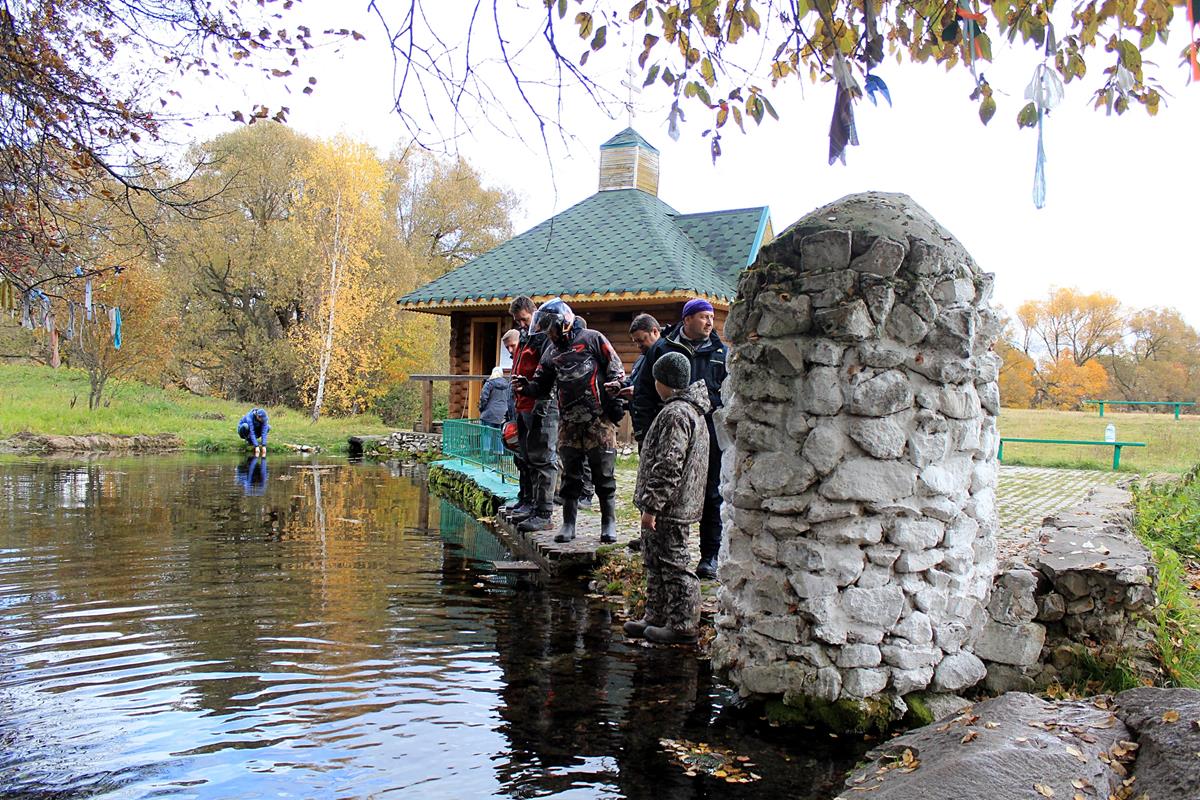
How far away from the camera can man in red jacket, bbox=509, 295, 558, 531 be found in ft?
25.2

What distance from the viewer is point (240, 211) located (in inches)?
1270

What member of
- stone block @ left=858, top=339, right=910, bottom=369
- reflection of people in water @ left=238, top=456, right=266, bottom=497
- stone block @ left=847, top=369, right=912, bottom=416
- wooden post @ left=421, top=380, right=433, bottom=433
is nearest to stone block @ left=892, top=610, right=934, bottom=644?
stone block @ left=847, top=369, right=912, bottom=416

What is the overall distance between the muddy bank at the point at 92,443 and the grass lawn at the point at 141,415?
0.45 meters

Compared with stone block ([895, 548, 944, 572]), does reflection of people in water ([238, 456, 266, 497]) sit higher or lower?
lower

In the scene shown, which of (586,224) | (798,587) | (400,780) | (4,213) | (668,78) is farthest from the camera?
(586,224)

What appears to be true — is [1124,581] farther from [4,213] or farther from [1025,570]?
[4,213]

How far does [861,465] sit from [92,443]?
21.1m

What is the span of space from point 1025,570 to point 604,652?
2334 mm

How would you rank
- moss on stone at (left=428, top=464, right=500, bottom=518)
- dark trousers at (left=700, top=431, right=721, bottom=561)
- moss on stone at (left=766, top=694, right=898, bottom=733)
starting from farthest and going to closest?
moss on stone at (left=428, top=464, right=500, bottom=518) < dark trousers at (left=700, top=431, right=721, bottom=561) < moss on stone at (left=766, top=694, right=898, bottom=733)

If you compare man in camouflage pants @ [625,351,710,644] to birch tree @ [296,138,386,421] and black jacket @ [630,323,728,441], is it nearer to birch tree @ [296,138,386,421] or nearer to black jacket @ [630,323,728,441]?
black jacket @ [630,323,728,441]

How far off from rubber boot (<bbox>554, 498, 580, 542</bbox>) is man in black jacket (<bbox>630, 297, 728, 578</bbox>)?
130 cm

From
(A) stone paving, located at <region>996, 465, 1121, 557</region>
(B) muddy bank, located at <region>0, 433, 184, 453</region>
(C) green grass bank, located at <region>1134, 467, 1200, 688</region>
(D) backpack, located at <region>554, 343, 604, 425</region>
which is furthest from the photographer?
(B) muddy bank, located at <region>0, 433, 184, 453</region>

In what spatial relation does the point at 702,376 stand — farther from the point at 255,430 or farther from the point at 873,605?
the point at 255,430

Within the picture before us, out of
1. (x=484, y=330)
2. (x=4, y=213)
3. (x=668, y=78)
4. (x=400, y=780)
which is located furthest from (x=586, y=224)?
(x=400, y=780)
